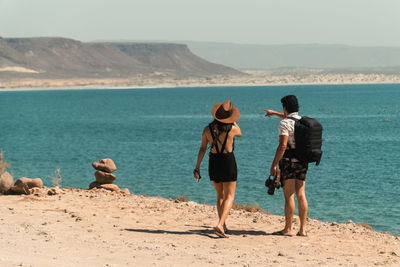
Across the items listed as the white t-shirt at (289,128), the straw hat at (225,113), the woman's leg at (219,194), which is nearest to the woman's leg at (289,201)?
the white t-shirt at (289,128)

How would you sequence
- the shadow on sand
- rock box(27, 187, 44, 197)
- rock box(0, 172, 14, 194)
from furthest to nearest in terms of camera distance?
rock box(0, 172, 14, 194) < rock box(27, 187, 44, 197) < the shadow on sand

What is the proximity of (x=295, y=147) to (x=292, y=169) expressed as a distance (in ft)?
1.04

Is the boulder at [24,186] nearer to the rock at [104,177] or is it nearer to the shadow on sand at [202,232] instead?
the rock at [104,177]

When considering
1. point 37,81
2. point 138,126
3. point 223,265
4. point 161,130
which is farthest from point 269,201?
point 37,81

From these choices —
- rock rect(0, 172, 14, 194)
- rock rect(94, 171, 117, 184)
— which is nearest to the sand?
rock rect(0, 172, 14, 194)

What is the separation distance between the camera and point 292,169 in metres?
9.09

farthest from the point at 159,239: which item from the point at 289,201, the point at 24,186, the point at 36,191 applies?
the point at 24,186

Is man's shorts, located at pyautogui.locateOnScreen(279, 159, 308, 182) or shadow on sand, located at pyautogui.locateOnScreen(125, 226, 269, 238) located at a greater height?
man's shorts, located at pyautogui.locateOnScreen(279, 159, 308, 182)

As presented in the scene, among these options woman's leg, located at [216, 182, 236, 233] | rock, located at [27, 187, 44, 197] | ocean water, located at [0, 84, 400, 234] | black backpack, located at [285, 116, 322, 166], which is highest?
black backpack, located at [285, 116, 322, 166]

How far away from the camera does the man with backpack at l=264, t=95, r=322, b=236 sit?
8836 millimetres

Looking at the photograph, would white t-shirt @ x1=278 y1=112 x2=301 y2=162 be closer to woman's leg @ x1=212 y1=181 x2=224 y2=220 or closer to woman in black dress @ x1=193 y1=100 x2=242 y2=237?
woman in black dress @ x1=193 y1=100 x2=242 y2=237

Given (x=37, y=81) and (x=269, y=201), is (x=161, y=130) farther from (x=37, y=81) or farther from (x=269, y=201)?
(x=37, y=81)

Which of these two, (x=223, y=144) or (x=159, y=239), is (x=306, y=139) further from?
(x=159, y=239)

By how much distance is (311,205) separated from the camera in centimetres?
1772
